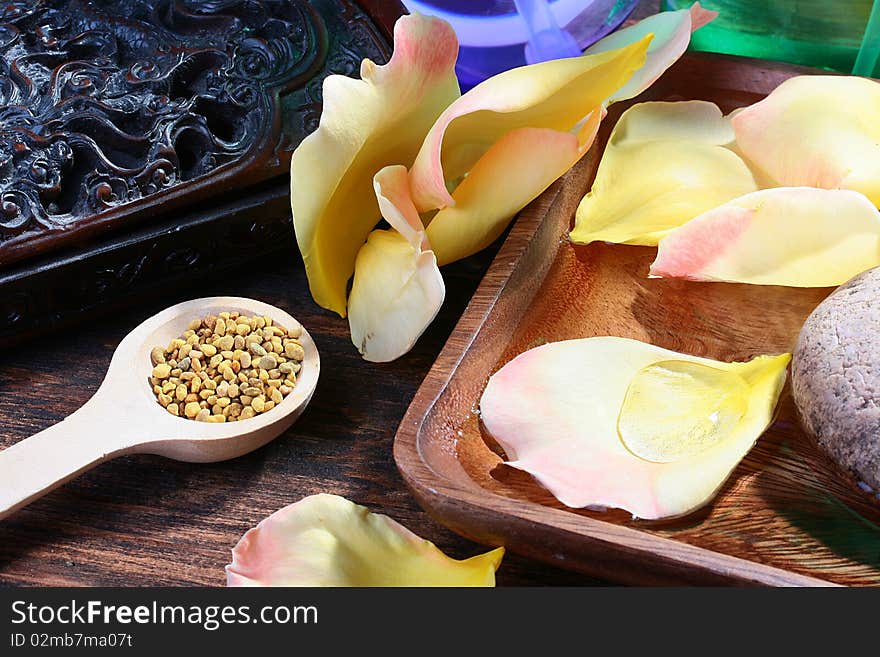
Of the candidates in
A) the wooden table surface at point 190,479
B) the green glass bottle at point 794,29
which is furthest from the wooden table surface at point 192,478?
the green glass bottle at point 794,29

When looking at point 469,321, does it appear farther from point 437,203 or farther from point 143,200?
point 143,200

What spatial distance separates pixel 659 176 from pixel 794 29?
17 centimetres

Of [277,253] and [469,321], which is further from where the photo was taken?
[277,253]

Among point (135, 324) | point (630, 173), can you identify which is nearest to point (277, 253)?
point (135, 324)

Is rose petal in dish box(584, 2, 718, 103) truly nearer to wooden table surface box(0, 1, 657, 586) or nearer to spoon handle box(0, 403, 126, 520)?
wooden table surface box(0, 1, 657, 586)

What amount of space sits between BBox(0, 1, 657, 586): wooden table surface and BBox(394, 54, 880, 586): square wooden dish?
49 millimetres

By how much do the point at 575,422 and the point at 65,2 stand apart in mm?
357

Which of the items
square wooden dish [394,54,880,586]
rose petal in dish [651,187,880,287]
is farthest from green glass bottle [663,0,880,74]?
rose petal in dish [651,187,880,287]

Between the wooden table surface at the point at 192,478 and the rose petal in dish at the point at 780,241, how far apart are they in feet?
0.39

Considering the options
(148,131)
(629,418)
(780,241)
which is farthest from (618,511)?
(148,131)

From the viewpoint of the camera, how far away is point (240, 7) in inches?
20.3

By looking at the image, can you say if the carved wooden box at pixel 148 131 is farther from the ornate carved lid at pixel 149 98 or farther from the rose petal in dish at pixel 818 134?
the rose petal in dish at pixel 818 134

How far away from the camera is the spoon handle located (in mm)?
370

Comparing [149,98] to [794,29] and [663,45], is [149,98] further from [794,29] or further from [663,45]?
[794,29]
